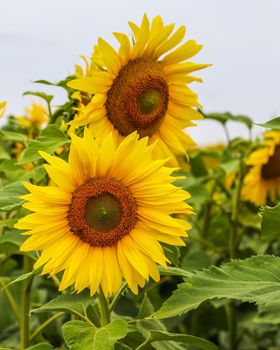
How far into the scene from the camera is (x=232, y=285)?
141cm

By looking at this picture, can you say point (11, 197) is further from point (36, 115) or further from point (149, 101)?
point (36, 115)

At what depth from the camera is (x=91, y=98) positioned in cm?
166

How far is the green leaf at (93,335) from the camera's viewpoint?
1351 millimetres

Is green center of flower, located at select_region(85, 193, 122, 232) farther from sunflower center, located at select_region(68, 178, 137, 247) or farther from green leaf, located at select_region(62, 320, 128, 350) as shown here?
green leaf, located at select_region(62, 320, 128, 350)

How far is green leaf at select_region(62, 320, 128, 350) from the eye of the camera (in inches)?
53.2

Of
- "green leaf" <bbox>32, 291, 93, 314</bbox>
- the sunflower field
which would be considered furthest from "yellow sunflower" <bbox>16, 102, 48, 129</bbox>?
"green leaf" <bbox>32, 291, 93, 314</bbox>

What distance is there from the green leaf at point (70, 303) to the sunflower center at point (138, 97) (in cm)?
33

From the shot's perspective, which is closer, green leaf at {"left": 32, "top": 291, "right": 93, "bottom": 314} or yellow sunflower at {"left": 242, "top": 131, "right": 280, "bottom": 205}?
green leaf at {"left": 32, "top": 291, "right": 93, "bottom": 314}

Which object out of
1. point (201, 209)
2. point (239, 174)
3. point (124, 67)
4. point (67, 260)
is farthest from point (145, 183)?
point (201, 209)

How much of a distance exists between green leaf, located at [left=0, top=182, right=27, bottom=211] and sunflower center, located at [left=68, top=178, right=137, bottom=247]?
11 centimetres

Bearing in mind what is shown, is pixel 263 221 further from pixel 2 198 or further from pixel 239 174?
pixel 239 174

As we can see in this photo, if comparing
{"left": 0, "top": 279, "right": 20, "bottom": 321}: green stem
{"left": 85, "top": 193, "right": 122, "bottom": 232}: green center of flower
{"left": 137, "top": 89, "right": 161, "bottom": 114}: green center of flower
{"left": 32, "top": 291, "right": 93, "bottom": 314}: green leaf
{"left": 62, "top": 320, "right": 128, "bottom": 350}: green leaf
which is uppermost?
{"left": 137, "top": 89, "right": 161, "bottom": 114}: green center of flower

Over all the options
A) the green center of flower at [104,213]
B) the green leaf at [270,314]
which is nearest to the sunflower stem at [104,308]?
the green center of flower at [104,213]

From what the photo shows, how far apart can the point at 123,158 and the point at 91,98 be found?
0.79 ft
